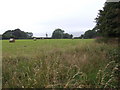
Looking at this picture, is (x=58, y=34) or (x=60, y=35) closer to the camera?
(x=60, y=35)

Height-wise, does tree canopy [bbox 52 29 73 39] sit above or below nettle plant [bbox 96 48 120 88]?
above

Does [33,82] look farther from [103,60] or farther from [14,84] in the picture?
[103,60]

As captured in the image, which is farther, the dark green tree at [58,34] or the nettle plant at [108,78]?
the dark green tree at [58,34]

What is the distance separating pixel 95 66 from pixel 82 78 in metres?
1.36

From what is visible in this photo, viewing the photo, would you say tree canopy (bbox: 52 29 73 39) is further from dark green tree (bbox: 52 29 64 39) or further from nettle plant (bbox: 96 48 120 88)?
nettle plant (bbox: 96 48 120 88)

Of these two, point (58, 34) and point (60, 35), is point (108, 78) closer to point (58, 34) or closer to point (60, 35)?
point (60, 35)

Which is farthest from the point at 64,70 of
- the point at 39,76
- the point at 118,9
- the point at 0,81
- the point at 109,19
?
the point at 109,19

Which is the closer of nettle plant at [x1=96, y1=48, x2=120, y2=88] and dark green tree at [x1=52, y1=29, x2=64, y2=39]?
nettle plant at [x1=96, y1=48, x2=120, y2=88]

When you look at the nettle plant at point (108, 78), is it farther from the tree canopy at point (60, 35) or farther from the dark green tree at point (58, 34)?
the dark green tree at point (58, 34)

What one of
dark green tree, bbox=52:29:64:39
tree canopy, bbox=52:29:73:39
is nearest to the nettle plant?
tree canopy, bbox=52:29:73:39

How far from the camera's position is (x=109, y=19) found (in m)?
15.3

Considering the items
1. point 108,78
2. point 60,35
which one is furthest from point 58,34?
point 108,78

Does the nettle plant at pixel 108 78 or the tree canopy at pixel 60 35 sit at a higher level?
the tree canopy at pixel 60 35

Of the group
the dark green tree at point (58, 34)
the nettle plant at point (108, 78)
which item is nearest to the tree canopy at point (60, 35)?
the dark green tree at point (58, 34)
